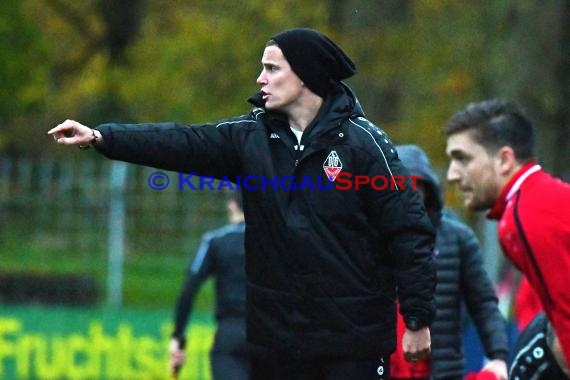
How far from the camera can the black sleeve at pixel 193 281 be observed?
996cm

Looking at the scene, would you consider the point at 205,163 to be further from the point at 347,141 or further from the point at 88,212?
the point at 88,212

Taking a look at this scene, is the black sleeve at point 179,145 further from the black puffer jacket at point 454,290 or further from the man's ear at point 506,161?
the black puffer jacket at point 454,290

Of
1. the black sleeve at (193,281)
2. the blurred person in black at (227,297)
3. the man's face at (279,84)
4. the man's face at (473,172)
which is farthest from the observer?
the black sleeve at (193,281)

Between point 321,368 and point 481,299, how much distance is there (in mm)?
1740

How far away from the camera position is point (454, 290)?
7449 mm

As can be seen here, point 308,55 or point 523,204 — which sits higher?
point 308,55

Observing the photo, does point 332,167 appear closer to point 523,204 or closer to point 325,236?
point 325,236

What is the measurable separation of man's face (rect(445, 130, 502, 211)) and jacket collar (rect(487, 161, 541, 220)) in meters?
0.05

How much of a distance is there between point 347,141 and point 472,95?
1736 centimetres

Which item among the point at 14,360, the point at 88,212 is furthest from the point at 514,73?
the point at 14,360

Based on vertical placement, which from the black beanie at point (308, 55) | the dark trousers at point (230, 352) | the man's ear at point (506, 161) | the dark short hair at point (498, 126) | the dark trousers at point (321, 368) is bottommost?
the dark trousers at point (321, 368)

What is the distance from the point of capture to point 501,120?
6594mm

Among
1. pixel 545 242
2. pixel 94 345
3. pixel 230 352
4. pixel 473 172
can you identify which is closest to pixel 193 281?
pixel 230 352

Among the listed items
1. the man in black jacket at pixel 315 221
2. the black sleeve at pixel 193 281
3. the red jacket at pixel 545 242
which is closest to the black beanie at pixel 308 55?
the man in black jacket at pixel 315 221
